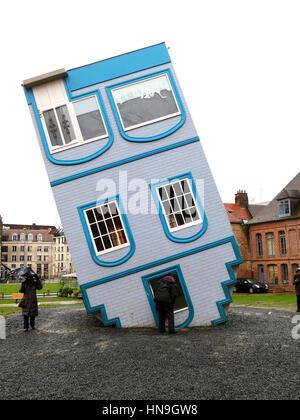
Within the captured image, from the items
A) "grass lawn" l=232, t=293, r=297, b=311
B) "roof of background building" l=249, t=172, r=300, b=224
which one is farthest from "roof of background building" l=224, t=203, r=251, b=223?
"grass lawn" l=232, t=293, r=297, b=311

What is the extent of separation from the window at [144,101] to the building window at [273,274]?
2838 centimetres

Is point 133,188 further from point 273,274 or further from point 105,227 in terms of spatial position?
point 273,274

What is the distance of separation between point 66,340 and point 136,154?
20.0 feet

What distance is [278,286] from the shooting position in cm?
3472

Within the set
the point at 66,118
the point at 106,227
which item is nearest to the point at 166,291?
the point at 106,227

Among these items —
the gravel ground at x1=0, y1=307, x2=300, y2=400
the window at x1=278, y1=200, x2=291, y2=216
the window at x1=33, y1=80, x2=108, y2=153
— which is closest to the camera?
the gravel ground at x1=0, y1=307, x2=300, y2=400

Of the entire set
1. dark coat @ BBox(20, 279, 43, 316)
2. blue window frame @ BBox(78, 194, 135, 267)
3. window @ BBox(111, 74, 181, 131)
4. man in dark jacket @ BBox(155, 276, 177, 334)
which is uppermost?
window @ BBox(111, 74, 181, 131)

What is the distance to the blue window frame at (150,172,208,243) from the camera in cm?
1170

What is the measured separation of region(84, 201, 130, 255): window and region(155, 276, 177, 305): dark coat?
73.5 inches

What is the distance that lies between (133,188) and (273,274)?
94.4 ft

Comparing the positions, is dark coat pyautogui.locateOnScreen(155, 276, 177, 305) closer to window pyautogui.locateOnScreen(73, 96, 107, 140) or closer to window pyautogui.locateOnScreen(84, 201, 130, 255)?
window pyautogui.locateOnScreen(84, 201, 130, 255)

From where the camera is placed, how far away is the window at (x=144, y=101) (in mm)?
12055

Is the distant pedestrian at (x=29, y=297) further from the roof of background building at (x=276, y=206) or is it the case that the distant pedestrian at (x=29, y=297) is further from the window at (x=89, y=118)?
the roof of background building at (x=276, y=206)

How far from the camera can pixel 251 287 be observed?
33.8 metres
